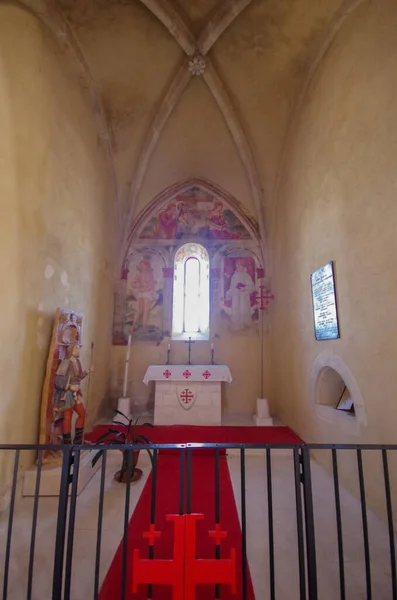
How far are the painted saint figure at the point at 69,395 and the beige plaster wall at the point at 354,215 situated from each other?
3.53m

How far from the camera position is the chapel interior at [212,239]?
3123 mm

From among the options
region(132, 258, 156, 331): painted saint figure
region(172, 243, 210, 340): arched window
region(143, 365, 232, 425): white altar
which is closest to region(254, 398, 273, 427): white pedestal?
region(143, 365, 232, 425): white altar

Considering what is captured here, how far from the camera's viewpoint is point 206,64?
19.7 ft

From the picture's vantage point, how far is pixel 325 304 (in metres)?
4.40

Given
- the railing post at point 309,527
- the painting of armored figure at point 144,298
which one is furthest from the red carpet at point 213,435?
the railing post at point 309,527

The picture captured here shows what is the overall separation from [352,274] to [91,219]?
4.80 m

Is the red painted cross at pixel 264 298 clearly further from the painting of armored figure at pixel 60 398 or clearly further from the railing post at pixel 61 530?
the railing post at pixel 61 530

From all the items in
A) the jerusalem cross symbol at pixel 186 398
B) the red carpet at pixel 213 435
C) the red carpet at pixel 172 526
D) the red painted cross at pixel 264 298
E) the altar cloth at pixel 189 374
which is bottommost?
the red carpet at pixel 172 526

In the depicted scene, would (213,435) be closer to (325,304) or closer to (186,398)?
(186,398)

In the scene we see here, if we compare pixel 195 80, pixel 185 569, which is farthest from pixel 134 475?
pixel 195 80

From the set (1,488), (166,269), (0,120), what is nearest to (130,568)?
(1,488)

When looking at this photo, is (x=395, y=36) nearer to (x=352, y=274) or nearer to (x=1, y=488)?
(x=352, y=274)

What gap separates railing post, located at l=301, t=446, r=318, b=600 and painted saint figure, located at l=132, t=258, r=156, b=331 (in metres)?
6.10

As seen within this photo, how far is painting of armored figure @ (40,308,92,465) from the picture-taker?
12.6 ft
